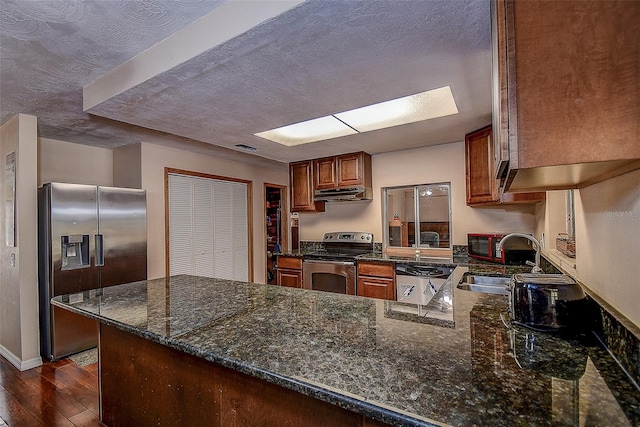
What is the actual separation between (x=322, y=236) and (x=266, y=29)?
11.8ft

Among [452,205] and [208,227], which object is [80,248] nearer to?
[208,227]

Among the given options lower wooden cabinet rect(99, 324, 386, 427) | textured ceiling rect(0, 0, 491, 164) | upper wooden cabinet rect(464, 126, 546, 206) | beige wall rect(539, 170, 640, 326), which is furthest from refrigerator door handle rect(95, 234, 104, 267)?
beige wall rect(539, 170, 640, 326)

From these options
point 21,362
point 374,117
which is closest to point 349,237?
point 374,117

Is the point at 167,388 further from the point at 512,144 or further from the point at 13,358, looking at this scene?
the point at 13,358

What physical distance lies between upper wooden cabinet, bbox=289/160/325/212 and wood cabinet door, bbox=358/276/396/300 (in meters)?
1.33

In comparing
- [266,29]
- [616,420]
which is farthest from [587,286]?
[266,29]

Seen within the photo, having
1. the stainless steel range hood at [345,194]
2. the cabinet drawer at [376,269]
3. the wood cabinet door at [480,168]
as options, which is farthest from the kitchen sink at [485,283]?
the stainless steel range hood at [345,194]

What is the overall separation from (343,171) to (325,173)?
0.27 meters

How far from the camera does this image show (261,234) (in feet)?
17.6

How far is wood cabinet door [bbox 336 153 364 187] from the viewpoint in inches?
156

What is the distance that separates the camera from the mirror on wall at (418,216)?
374 centimetres

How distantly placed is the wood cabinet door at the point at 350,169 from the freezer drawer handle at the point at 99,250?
2730 millimetres

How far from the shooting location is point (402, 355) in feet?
3.16

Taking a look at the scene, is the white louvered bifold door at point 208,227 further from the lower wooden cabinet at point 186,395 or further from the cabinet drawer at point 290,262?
the lower wooden cabinet at point 186,395
